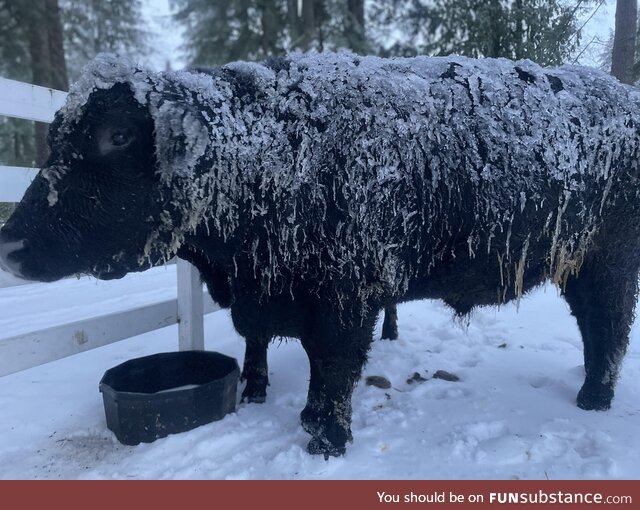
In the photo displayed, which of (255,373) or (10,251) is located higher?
(10,251)

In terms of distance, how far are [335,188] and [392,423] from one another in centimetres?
144

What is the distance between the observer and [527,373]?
3.64m

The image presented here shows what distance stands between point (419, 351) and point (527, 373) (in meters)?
0.85

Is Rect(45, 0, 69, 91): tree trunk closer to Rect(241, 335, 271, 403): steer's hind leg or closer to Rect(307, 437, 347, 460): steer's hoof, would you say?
Rect(241, 335, 271, 403): steer's hind leg

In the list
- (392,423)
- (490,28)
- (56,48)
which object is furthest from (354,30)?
(392,423)

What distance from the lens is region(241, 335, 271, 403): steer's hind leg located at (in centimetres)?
322

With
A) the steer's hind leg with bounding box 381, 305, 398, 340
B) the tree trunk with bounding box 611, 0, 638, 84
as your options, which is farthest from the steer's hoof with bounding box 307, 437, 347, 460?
the tree trunk with bounding box 611, 0, 638, 84

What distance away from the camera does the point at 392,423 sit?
2.88 meters

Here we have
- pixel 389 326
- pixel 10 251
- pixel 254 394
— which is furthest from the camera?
pixel 389 326

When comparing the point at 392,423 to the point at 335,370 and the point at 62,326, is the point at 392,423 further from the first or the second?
the point at 62,326

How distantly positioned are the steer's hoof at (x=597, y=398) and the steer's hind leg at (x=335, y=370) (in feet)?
4.93

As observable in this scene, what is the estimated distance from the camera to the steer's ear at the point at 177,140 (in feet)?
6.71

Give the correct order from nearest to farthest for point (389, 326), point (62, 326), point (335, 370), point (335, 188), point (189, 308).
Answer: point (335, 188), point (335, 370), point (62, 326), point (189, 308), point (389, 326)
